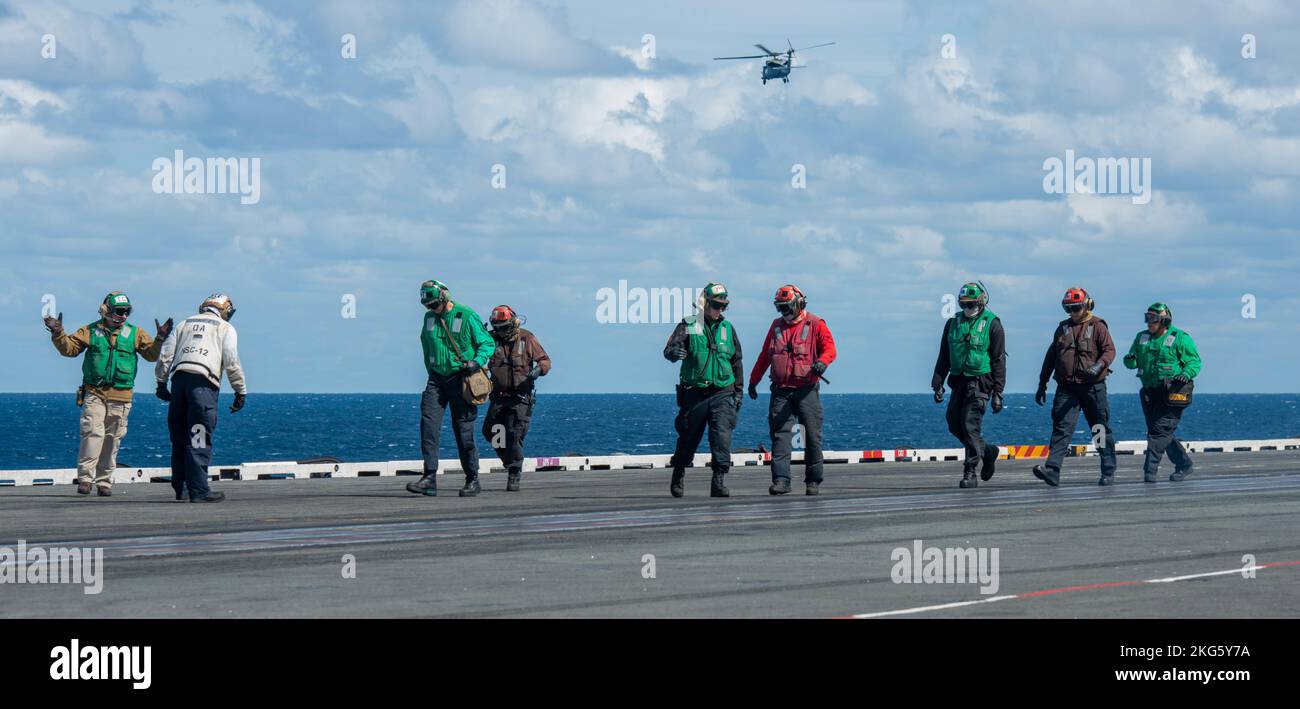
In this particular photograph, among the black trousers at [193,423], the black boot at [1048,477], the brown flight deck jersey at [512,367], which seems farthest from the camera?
the brown flight deck jersey at [512,367]

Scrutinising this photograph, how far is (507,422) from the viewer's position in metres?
20.4

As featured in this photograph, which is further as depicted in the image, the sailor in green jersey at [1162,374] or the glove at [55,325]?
the sailor in green jersey at [1162,374]

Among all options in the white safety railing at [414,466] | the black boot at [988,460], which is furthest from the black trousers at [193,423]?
the black boot at [988,460]

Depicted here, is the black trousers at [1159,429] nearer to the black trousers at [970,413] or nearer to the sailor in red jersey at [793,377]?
the black trousers at [970,413]

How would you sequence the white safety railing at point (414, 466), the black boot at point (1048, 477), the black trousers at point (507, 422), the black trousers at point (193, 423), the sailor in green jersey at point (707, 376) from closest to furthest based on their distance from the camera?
the black trousers at point (193, 423) < the sailor in green jersey at point (707, 376) < the black boot at point (1048, 477) < the black trousers at point (507, 422) < the white safety railing at point (414, 466)

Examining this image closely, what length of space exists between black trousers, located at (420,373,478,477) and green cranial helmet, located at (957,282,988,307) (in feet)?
18.8

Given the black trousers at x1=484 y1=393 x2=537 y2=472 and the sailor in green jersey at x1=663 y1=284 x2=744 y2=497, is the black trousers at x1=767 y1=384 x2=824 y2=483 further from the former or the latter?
the black trousers at x1=484 y1=393 x2=537 y2=472

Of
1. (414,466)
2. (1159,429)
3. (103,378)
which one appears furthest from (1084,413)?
(103,378)

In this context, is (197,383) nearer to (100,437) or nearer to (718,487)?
(100,437)

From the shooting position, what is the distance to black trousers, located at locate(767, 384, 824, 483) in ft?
60.5

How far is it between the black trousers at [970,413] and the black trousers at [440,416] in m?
5.38

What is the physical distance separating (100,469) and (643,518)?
6565 millimetres

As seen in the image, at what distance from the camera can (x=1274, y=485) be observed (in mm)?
20031

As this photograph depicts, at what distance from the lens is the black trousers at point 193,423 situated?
55.5ft
